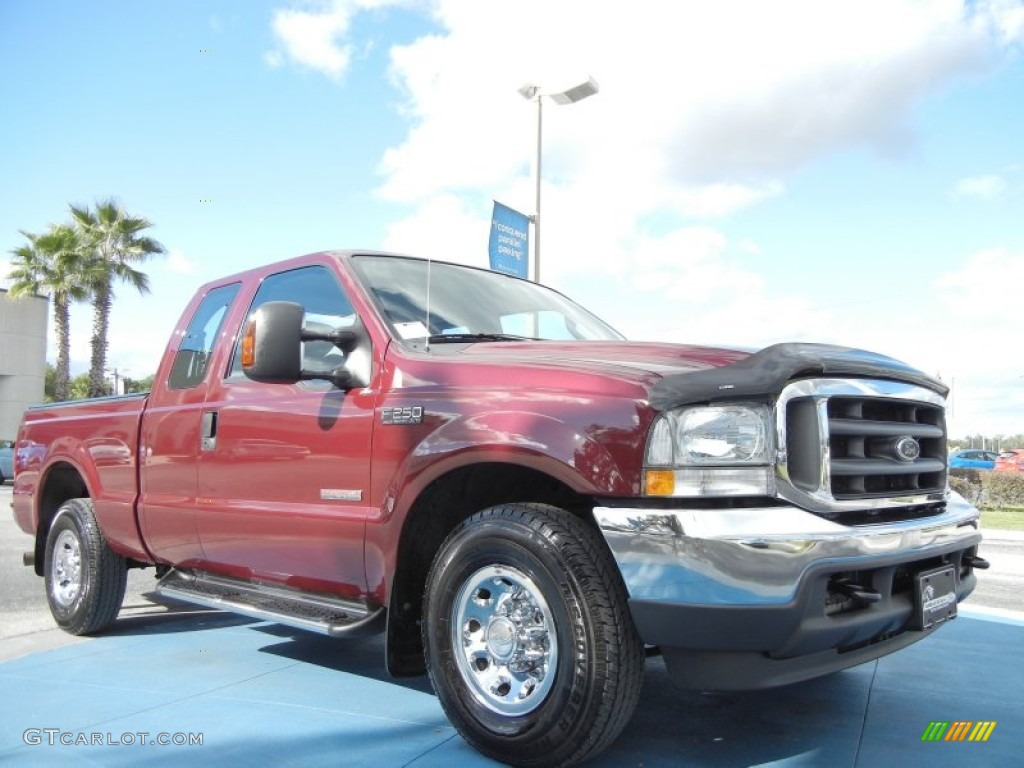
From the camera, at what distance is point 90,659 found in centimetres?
467

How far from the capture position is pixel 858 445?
117 inches

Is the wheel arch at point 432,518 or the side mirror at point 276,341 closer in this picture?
the wheel arch at point 432,518

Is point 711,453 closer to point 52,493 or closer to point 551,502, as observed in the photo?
point 551,502

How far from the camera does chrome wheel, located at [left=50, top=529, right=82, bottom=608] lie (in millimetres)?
5363

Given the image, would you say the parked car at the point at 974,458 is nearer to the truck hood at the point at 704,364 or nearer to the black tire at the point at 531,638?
the truck hood at the point at 704,364

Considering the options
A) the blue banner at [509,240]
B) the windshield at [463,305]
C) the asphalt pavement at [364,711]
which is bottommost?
the asphalt pavement at [364,711]

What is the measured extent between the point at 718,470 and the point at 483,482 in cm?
106

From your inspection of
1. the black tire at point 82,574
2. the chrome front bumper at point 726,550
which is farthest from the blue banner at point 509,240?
the chrome front bumper at point 726,550

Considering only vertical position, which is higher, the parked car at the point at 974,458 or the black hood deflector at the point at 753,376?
the black hood deflector at the point at 753,376

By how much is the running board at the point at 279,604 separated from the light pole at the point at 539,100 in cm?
768

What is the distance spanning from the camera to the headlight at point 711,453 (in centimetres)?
269

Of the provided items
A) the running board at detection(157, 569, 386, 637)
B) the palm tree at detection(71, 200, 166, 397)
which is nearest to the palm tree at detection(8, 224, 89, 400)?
the palm tree at detection(71, 200, 166, 397)

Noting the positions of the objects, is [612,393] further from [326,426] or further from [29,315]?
[29,315]

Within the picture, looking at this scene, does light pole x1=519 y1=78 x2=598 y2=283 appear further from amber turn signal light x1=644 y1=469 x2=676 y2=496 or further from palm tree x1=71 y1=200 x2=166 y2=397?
palm tree x1=71 y1=200 x2=166 y2=397
